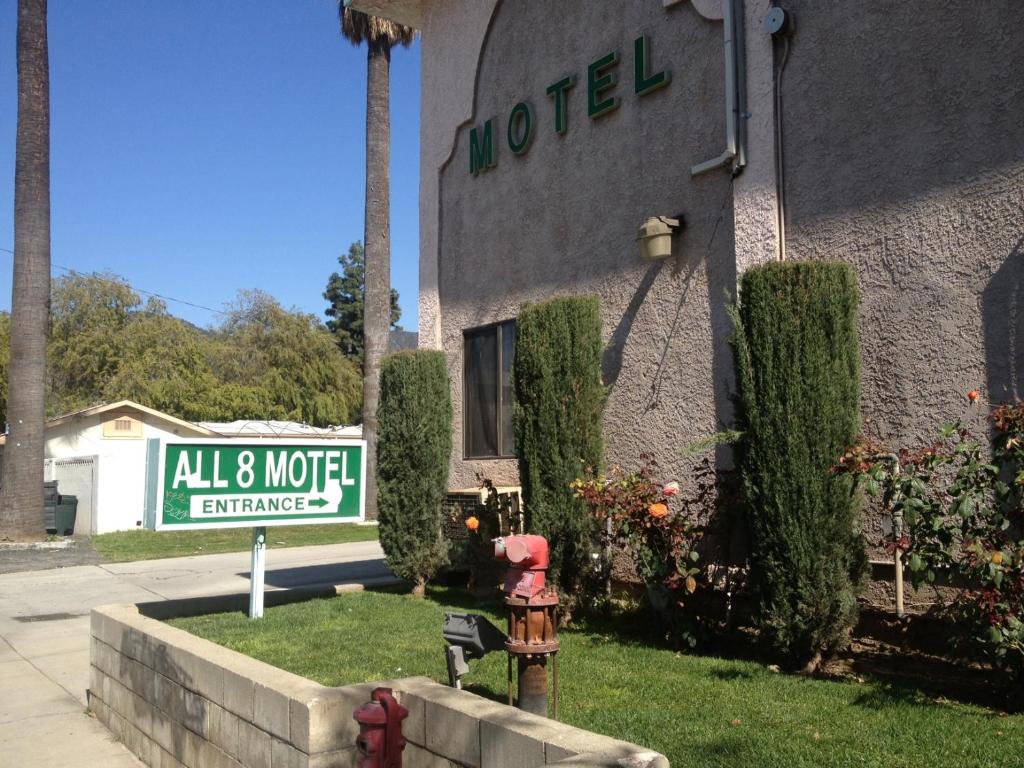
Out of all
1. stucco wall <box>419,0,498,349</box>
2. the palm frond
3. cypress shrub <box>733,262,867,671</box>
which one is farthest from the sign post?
the palm frond

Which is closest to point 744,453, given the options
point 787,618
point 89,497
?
point 787,618

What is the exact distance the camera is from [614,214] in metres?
8.80

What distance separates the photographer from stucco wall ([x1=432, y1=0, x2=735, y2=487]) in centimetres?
784

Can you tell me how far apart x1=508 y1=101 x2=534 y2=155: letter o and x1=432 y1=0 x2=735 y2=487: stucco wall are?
0.29ft

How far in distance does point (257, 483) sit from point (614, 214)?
402 centimetres

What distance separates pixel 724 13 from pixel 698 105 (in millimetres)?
741

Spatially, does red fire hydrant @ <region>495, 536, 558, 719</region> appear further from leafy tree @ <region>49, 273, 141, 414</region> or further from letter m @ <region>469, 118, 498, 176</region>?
leafy tree @ <region>49, 273, 141, 414</region>

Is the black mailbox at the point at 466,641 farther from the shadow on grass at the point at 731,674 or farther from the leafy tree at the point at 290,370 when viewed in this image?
the leafy tree at the point at 290,370

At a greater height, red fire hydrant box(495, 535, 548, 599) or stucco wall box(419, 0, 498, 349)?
stucco wall box(419, 0, 498, 349)

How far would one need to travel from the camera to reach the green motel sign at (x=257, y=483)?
24.7 feet

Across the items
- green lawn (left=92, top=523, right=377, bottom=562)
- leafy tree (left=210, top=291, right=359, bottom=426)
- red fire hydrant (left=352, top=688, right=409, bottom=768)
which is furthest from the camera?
leafy tree (left=210, top=291, right=359, bottom=426)

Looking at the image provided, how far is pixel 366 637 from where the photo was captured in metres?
7.52

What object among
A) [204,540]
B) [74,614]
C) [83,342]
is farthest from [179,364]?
[74,614]

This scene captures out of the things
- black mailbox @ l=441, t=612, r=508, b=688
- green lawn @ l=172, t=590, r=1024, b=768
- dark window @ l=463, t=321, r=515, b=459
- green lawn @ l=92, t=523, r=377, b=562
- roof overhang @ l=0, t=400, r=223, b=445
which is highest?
roof overhang @ l=0, t=400, r=223, b=445
